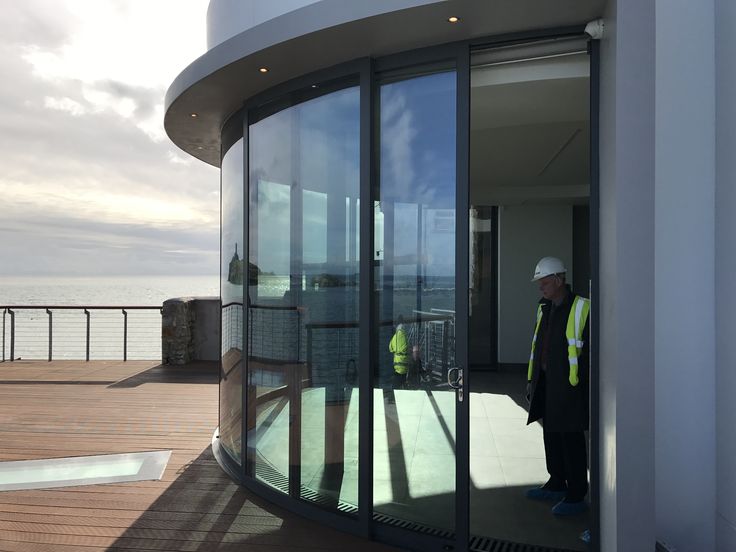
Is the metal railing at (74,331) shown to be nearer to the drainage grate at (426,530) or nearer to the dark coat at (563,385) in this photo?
the drainage grate at (426,530)

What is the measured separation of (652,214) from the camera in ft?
6.87

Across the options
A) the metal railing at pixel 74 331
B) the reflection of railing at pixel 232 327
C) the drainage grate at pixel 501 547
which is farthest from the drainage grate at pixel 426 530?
the metal railing at pixel 74 331

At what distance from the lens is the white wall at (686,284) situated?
254 centimetres

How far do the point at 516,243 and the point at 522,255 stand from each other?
206 mm

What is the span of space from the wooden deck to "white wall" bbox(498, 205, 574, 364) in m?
4.47

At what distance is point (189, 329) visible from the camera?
354 inches

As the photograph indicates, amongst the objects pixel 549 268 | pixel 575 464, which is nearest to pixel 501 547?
pixel 575 464

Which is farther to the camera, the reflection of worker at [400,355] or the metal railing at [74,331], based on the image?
the metal railing at [74,331]

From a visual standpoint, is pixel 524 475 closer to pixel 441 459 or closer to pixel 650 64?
pixel 441 459

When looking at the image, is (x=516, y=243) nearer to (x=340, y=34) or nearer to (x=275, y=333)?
(x=275, y=333)

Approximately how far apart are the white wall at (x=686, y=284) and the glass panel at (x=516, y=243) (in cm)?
48

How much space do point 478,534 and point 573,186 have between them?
5.80 metres

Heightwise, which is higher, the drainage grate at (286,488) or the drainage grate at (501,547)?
the drainage grate at (286,488)

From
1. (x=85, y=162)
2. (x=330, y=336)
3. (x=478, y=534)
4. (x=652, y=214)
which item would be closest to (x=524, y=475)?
(x=478, y=534)
